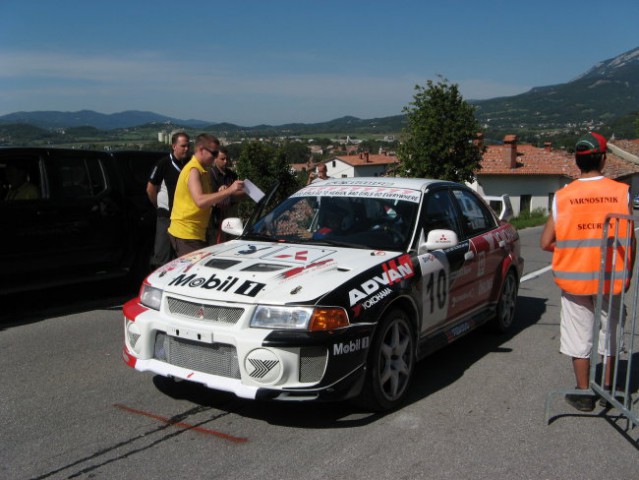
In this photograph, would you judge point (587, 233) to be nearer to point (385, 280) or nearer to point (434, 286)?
point (434, 286)

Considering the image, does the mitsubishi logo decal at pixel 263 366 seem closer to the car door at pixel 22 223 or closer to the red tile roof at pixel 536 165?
the car door at pixel 22 223

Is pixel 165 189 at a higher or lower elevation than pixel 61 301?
higher

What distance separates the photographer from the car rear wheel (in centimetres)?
652

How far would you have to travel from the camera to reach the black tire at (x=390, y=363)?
423cm

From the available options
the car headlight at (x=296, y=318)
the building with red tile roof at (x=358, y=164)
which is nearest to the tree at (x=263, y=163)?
the building with red tile roof at (x=358, y=164)

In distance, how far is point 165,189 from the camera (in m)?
7.49

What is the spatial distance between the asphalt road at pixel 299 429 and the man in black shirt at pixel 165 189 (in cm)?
179

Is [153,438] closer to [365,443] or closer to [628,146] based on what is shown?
[365,443]

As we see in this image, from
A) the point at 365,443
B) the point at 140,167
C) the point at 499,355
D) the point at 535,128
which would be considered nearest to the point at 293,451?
the point at 365,443

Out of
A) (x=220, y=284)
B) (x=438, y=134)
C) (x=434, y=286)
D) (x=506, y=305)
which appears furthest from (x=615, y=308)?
(x=438, y=134)

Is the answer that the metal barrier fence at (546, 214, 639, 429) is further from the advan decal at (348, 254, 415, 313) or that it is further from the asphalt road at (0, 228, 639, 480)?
the advan decal at (348, 254, 415, 313)

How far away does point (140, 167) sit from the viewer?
8.75 metres

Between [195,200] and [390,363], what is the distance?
2.72m

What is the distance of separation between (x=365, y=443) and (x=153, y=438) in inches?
50.1
